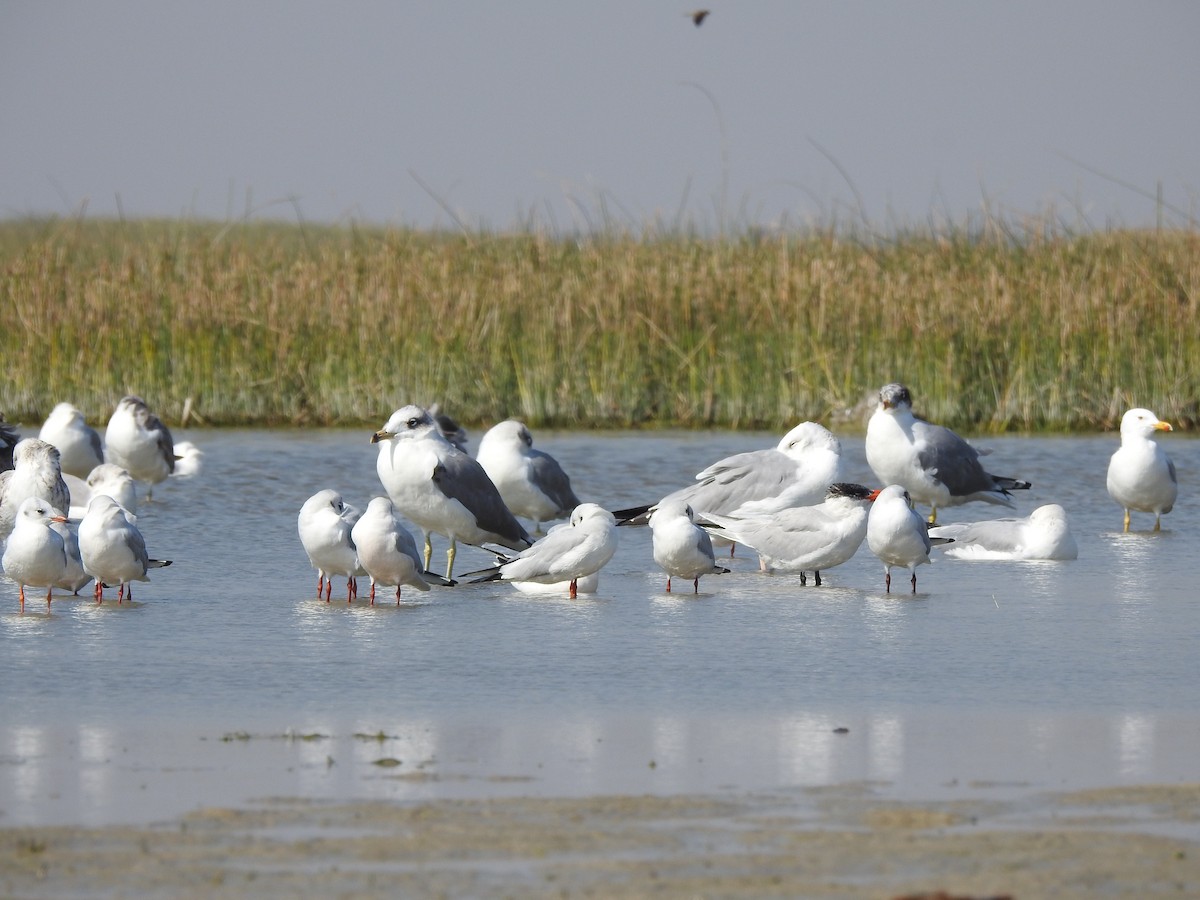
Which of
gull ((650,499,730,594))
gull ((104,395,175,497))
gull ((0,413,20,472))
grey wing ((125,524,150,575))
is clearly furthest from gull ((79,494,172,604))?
gull ((104,395,175,497))

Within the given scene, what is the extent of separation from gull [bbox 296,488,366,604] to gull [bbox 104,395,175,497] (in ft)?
16.2

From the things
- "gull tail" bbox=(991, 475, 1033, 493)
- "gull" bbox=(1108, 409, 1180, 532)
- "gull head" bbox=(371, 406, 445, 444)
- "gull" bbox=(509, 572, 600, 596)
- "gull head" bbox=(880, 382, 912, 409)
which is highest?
"gull head" bbox=(880, 382, 912, 409)

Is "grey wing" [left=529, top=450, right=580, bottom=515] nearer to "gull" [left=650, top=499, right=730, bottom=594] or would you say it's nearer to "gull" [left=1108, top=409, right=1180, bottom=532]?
"gull" [left=650, top=499, right=730, bottom=594]

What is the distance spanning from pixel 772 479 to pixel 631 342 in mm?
6676

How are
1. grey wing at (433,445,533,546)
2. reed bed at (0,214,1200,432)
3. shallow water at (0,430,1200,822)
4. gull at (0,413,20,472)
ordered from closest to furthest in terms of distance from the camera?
shallow water at (0,430,1200,822), grey wing at (433,445,533,546), gull at (0,413,20,472), reed bed at (0,214,1200,432)

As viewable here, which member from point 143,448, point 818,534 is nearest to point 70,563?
point 818,534

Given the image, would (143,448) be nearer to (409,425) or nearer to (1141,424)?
(409,425)

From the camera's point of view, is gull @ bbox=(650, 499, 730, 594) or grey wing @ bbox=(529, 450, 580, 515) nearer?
gull @ bbox=(650, 499, 730, 594)

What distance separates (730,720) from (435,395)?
11.6 meters

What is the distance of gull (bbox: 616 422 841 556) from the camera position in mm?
9922

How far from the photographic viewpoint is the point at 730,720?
5.27 meters

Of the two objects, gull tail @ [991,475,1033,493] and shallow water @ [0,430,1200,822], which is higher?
gull tail @ [991,475,1033,493]

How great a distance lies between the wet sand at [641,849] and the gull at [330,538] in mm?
3531

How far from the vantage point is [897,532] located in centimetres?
802
